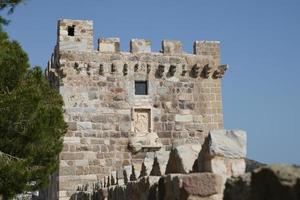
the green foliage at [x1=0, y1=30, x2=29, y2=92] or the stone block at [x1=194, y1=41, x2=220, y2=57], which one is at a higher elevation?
the stone block at [x1=194, y1=41, x2=220, y2=57]

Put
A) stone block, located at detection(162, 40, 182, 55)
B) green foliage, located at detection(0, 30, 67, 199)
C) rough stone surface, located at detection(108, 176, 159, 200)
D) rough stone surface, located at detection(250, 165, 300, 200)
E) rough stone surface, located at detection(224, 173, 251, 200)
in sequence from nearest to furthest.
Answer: rough stone surface, located at detection(250, 165, 300, 200), rough stone surface, located at detection(224, 173, 251, 200), rough stone surface, located at detection(108, 176, 159, 200), green foliage, located at detection(0, 30, 67, 199), stone block, located at detection(162, 40, 182, 55)

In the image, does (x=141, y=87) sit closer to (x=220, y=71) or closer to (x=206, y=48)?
(x=206, y=48)

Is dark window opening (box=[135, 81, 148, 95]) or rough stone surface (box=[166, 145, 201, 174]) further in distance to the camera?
dark window opening (box=[135, 81, 148, 95])

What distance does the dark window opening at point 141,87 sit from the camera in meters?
14.0

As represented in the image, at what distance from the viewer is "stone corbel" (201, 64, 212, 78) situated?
14.6 m

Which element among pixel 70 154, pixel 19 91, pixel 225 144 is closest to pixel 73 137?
pixel 70 154

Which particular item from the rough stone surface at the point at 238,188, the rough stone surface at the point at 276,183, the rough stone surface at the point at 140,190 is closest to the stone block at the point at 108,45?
the rough stone surface at the point at 140,190

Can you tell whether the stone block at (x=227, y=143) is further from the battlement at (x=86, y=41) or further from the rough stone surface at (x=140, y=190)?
the battlement at (x=86, y=41)

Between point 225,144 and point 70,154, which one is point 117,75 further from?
point 225,144

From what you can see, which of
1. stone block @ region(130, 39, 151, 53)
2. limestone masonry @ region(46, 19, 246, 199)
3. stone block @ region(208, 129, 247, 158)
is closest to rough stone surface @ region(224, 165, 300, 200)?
stone block @ region(208, 129, 247, 158)

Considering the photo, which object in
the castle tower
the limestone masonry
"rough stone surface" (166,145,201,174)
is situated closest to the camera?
"rough stone surface" (166,145,201,174)

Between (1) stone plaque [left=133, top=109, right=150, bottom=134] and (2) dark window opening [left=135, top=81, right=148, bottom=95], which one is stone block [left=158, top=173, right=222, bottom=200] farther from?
(2) dark window opening [left=135, top=81, right=148, bottom=95]

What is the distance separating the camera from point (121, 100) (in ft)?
44.9

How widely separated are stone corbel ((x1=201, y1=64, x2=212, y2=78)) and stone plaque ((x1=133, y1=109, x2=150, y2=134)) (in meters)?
2.02
